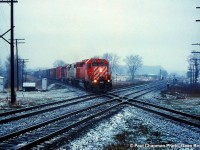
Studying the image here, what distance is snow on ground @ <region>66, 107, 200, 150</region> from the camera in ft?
27.7

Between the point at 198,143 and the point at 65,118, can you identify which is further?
the point at 65,118

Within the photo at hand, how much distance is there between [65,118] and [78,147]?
17.5ft

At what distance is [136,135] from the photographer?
985 cm

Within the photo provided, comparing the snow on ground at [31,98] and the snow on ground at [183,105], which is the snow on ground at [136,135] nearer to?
the snow on ground at [183,105]

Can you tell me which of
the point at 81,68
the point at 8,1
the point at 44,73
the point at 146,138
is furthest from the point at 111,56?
the point at 146,138

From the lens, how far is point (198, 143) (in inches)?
343

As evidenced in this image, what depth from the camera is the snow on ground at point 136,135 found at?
27.7 ft

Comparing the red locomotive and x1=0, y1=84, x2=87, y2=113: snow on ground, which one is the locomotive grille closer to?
the red locomotive

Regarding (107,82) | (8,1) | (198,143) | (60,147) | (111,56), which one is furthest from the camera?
(111,56)

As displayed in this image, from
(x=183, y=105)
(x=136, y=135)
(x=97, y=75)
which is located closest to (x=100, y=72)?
(x=97, y=75)

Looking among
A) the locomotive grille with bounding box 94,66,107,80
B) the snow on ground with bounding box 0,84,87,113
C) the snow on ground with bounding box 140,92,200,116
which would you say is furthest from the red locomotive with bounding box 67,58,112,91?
the snow on ground with bounding box 140,92,200,116

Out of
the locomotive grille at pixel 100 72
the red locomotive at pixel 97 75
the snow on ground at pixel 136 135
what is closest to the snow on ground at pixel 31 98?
the red locomotive at pixel 97 75

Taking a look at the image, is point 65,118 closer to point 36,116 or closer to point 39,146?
point 36,116

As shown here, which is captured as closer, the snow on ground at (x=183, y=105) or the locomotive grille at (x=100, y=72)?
the snow on ground at (x=183, y=105)
